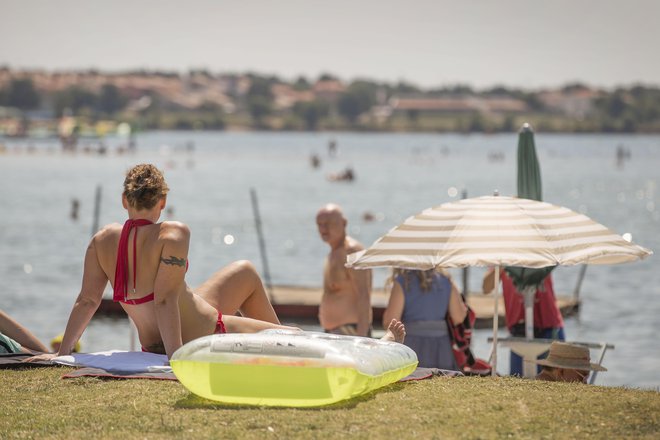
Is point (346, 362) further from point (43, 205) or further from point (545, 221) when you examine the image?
point (43, 205)

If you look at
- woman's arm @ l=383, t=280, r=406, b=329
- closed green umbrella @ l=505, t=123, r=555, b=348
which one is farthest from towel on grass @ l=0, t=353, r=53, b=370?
closed green umbrella @ l=505, t=123, r=555, b=348

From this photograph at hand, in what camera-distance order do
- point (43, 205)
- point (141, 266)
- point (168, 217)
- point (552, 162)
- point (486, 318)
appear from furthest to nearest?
point (552, 162), point (43, 205), point (168, 217), point (486, 318), point (141, 266)

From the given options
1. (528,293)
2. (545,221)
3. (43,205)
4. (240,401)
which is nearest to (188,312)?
(240,401)

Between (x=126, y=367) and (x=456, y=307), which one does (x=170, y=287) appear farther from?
(x=456, y=307)

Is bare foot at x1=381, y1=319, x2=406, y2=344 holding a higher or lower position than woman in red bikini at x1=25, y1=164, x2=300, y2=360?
lower

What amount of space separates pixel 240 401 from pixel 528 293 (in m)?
4.08

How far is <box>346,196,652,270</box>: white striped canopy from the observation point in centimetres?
786

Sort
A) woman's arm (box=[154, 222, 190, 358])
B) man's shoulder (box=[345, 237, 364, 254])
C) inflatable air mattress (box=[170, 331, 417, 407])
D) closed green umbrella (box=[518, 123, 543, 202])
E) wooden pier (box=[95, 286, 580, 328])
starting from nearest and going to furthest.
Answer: inflatable air mattress (box=[170, 331, 417, 407]) → woman's arm (box=[154, 222, 190, 358]) → man's shoulder (box=[345, 237, 364, 254]) → closed green umbrella (box=[518, 123, 543, 202]) → wooden pier (box=[95, 286, 580, 328])

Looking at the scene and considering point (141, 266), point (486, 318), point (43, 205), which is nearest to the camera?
point (141, 266)

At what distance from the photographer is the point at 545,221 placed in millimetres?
8273

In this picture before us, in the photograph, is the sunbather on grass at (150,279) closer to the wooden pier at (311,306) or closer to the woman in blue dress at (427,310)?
the woman in blue dress at (427,310)

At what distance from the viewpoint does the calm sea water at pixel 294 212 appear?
24641 millimetres

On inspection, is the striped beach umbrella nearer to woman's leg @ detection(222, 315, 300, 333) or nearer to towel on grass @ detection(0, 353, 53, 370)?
woman's leg @ detection(222, 315, 300, 333)

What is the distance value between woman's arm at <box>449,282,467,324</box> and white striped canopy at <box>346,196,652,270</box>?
79cm
